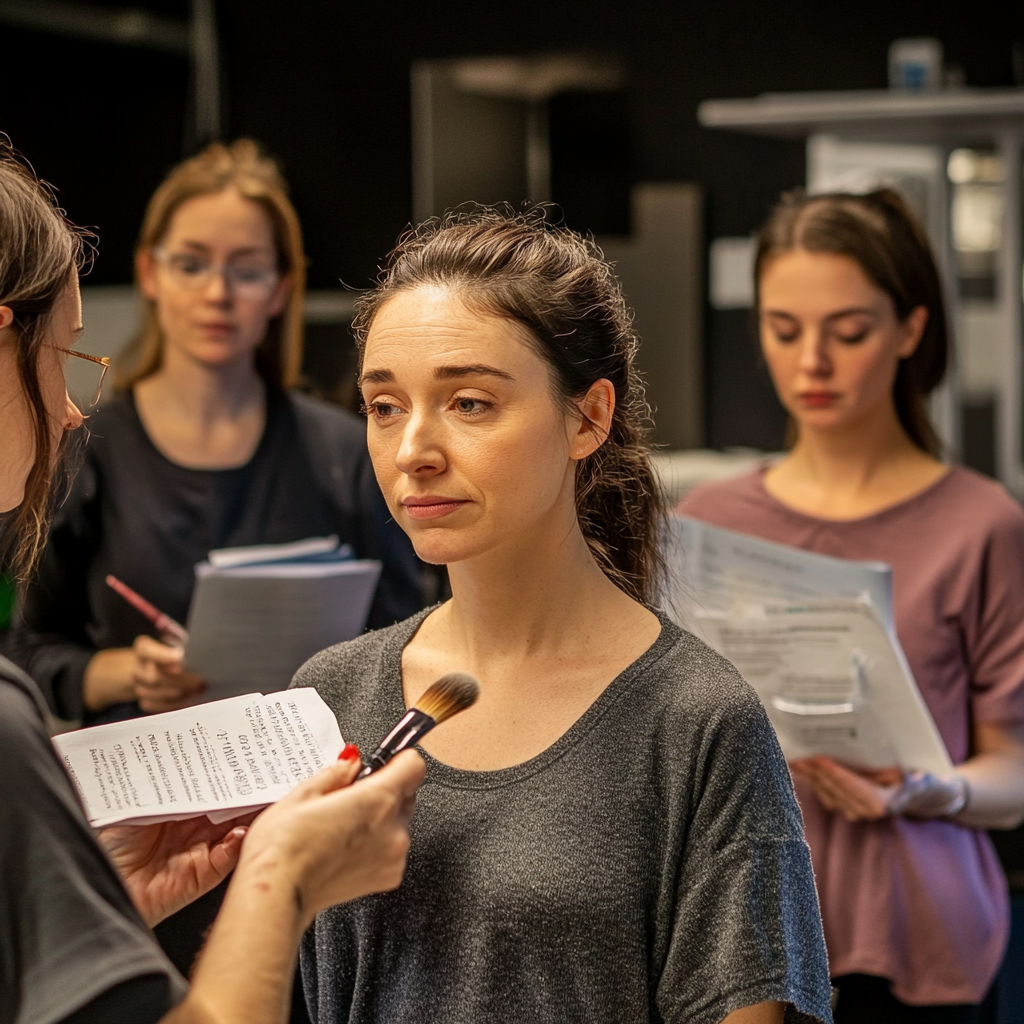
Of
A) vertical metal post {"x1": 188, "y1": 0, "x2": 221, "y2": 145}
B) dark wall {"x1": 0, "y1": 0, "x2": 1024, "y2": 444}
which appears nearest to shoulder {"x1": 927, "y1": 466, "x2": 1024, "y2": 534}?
dark wall {"x1": 0, "y1": 0, "x2": 1024, "y2": 444}

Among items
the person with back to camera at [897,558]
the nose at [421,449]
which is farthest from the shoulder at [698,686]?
the person with back to camera at [897,558]

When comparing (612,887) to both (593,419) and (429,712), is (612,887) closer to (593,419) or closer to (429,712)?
(429,712)

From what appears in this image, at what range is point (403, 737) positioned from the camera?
3.77 feet

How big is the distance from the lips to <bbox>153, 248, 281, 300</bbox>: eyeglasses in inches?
54.8

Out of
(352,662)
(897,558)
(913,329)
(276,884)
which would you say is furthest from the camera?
(913,329)

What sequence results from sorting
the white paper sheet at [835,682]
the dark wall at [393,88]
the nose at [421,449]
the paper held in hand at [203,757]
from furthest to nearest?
1. the dark wall at [393,88]
2. the white paper sheet at [835,682]
3. the nose at [421,449]
4. the paper held in hand at [203,757]

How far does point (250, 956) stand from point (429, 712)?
28 cm

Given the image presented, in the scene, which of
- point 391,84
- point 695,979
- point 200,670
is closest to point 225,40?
point 391,84

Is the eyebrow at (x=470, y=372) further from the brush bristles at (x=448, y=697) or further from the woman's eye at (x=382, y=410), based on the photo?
the brush bristles at (x=448, y=697)

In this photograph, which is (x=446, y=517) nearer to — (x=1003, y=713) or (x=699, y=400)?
(x=1003, y=713)

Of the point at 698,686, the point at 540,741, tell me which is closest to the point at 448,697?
the point at 540,741

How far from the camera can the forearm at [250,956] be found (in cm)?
93

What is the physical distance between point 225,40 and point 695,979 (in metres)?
5.38

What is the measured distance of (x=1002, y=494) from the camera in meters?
2.07
